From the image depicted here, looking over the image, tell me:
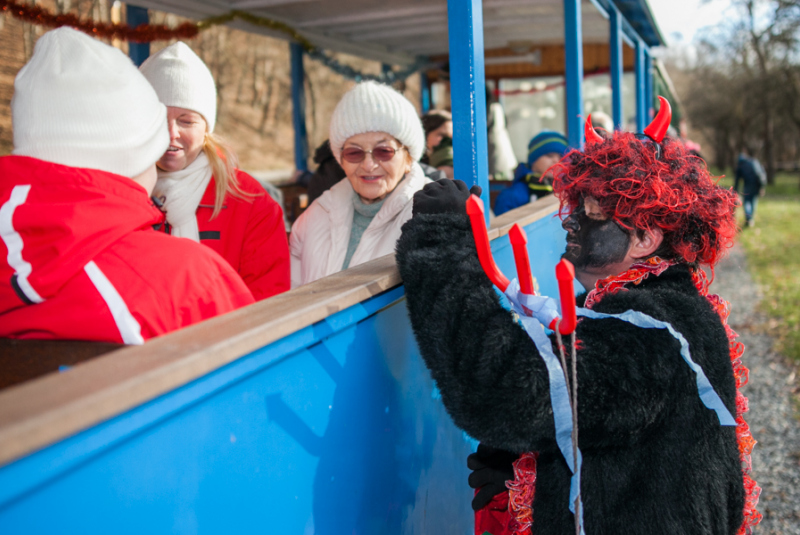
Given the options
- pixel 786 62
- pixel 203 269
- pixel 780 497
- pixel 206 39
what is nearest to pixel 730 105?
pixel 786 62

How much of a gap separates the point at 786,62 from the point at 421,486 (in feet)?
105

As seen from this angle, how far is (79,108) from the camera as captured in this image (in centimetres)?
118

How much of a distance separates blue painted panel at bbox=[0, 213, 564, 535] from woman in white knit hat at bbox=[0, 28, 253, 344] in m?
0.25

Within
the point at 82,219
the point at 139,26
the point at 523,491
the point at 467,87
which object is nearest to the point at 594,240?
the point at 523,491

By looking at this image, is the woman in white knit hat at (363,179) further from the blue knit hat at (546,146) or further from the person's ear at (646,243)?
the blue knit hat at (546,146)

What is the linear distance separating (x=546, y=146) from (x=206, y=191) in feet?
10.9

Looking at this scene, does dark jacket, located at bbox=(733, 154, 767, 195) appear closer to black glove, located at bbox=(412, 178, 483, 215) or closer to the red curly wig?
the red curly wig

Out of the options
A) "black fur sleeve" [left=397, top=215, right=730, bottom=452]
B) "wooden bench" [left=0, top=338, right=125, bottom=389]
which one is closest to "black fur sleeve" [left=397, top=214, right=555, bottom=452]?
"black fur sleeve" [left=397, top=215, right=730, bottom=452]

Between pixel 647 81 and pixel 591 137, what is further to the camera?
pixel 647 81

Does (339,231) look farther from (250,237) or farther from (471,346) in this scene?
(471,346)

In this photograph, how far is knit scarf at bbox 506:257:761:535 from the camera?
151 centimetres

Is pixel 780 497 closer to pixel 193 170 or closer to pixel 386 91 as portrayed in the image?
pixel 386 91

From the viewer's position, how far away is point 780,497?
3500 millimetres

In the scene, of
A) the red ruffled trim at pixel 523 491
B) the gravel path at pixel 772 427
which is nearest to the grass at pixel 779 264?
the gravel path at pixel 772 427
